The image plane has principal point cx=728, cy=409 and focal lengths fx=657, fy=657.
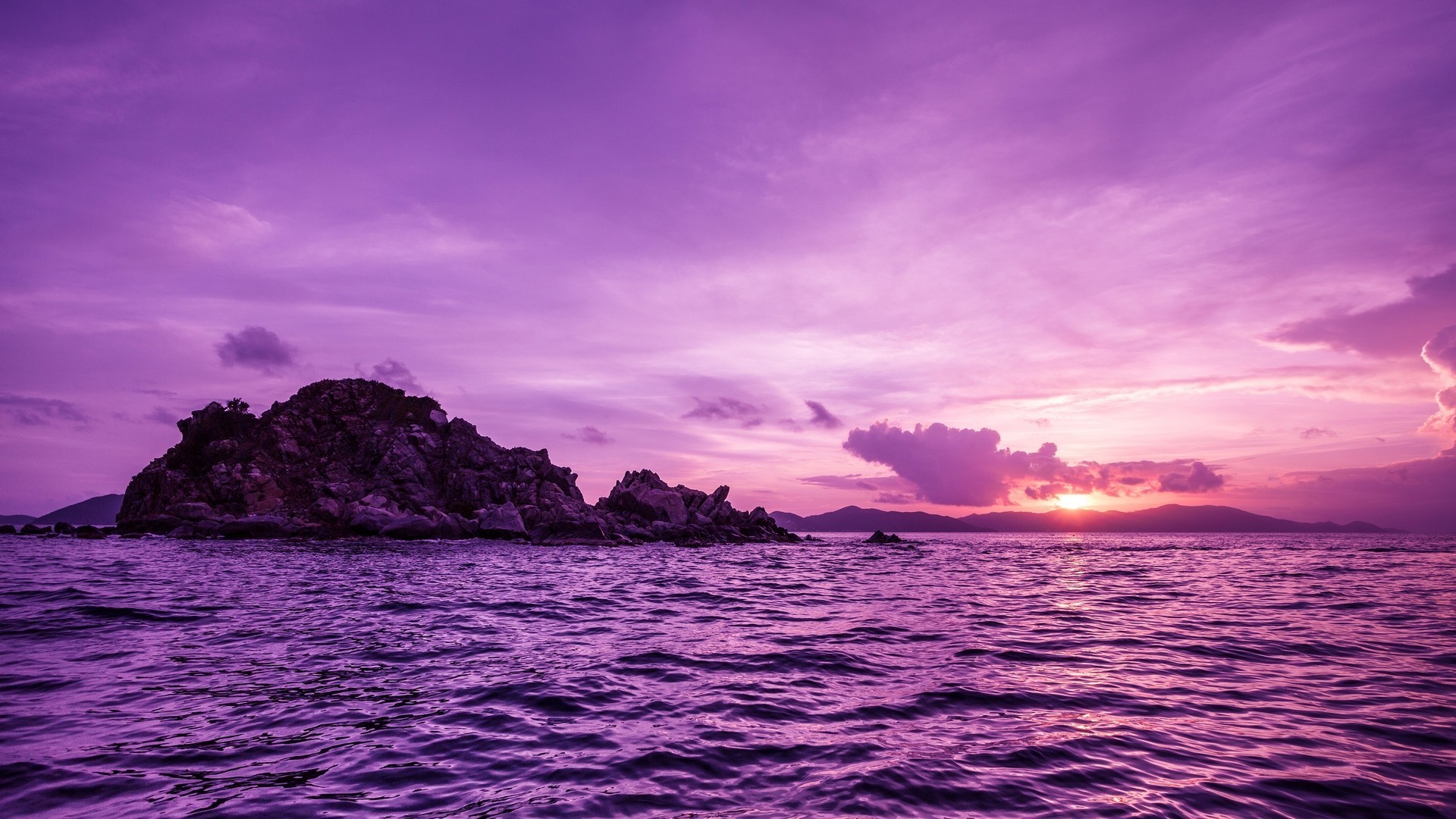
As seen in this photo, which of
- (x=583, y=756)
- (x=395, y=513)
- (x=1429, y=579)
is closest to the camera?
(x=583, y=756)

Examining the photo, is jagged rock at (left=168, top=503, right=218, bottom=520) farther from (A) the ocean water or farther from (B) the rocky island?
(A) the ocean water

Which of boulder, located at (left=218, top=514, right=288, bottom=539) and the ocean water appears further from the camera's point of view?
boulder, located at (left=218, top=514, right=288, bottom=539)

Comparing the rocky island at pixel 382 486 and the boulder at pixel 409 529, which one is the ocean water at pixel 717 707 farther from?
the rocky island at pixel 382 486

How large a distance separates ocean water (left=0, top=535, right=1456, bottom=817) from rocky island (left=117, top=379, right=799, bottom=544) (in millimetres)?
53268

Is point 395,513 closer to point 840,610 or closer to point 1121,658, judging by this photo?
point 840,610

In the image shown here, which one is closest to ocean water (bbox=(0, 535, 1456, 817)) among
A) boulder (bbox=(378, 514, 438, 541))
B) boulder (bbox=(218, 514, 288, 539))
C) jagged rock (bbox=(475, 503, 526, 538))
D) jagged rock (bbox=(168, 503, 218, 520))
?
boulder (bbox=(378, 514, 438, 541))

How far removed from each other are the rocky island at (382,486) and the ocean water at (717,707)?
53268 millimetres

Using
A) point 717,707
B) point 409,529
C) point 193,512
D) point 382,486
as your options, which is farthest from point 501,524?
point 717,707

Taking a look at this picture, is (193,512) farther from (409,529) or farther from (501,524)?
(501,524)

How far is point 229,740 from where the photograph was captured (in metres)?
7.62

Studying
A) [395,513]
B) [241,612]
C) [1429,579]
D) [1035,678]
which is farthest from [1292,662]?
[395,513]

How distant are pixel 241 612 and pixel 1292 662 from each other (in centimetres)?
2370

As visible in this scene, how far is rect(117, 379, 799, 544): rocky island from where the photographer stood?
234 feet

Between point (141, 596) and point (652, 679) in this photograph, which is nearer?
point (652, 679)
